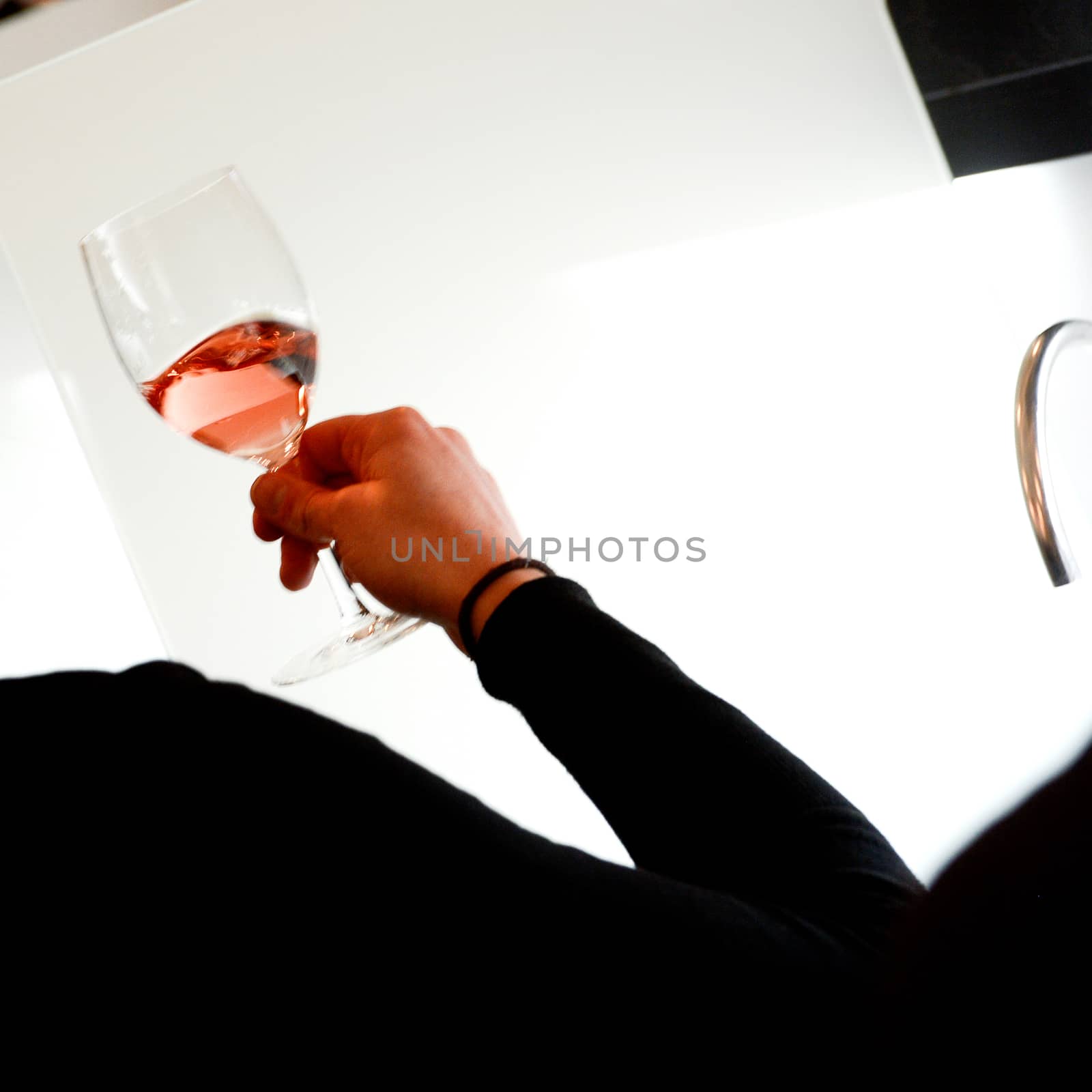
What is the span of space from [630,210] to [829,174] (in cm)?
21

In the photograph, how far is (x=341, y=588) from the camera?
1.88ft

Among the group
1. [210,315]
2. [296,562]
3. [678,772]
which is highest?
[210,315]

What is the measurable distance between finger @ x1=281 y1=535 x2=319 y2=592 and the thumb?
52mm

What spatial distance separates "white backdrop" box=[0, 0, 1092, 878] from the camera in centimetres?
122

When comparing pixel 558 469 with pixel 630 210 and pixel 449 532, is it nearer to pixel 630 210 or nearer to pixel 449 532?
pixel 630 210

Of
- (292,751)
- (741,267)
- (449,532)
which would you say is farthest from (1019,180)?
(292,751)

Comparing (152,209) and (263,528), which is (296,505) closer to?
(263,528)

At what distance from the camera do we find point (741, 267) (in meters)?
1.26

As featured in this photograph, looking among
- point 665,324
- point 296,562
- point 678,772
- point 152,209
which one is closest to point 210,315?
point 152,209

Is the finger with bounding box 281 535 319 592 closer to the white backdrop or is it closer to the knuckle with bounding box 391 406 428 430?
the knuckle with bounding box 391 406 428 430

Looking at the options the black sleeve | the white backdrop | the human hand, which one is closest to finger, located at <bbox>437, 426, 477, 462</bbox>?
the human hand

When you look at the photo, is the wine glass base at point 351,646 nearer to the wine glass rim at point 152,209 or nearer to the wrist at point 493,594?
the wrist at point 493,594

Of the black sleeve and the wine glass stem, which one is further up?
the wine glass stem

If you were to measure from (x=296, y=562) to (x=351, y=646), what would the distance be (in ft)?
0.36
